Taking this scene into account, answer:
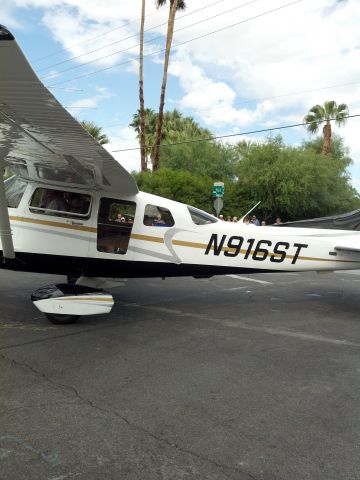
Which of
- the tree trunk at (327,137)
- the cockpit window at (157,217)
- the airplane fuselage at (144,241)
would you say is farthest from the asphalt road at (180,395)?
the tree trunk at (327,137)

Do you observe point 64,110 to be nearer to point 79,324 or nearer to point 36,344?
point 36,344

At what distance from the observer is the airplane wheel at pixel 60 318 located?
6.27m

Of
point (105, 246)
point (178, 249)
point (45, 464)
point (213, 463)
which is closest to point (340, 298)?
point (178, 249)

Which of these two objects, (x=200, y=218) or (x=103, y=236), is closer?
(x=103, y=236)

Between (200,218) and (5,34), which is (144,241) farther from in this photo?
(5,34)

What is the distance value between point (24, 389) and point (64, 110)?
260 cm

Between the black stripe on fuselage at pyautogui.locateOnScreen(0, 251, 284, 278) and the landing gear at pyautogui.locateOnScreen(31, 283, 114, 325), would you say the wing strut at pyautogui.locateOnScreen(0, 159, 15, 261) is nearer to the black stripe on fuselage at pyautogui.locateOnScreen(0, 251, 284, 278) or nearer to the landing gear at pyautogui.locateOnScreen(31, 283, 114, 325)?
the black stripe on fuselage at pyautogui.locateOnScreen(0, 251, 284, 278)

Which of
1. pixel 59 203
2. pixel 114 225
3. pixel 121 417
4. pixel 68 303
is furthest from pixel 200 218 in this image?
pixel 121 417

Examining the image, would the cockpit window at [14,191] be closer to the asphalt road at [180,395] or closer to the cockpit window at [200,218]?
the asphalt road at [180,395]

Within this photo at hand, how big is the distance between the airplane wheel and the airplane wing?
2084 mm

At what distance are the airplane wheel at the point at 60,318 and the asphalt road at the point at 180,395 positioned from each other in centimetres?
9

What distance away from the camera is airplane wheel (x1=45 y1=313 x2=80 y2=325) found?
247 inches

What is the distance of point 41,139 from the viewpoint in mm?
4961

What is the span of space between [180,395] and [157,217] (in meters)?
3.79
